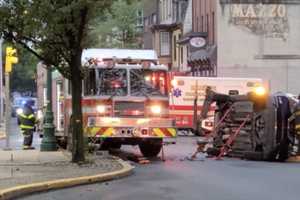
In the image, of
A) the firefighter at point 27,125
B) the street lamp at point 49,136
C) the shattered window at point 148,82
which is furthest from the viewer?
the firefighter at point 27,125

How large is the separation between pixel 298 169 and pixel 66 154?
21.3 ft

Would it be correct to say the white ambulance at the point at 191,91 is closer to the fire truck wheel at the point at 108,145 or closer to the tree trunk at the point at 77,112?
the fire truck wheel at the point at 108,145

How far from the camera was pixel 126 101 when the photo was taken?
19.9 meters

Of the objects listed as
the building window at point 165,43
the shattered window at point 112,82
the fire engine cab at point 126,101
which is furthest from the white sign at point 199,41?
the shattered window at point 112,82

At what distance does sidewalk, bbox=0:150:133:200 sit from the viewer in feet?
43.1

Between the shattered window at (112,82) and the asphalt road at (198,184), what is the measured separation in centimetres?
238

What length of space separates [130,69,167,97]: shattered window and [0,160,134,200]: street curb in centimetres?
453

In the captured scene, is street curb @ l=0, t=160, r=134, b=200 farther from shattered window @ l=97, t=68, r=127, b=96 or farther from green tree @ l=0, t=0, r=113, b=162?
shattered window @ l=97, t=68, r=127, b=96

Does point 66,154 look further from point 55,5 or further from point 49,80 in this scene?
point 55,5

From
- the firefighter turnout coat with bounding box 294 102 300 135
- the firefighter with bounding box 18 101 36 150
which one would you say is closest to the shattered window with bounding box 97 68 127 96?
the firefighter with bounding box 18 101 36 150

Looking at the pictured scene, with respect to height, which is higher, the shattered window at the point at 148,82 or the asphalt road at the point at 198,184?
the shattered window at the point at 148,82

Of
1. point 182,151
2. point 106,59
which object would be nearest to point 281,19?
point 182,151

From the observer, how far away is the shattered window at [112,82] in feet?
65.7

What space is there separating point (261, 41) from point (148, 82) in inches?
1156
